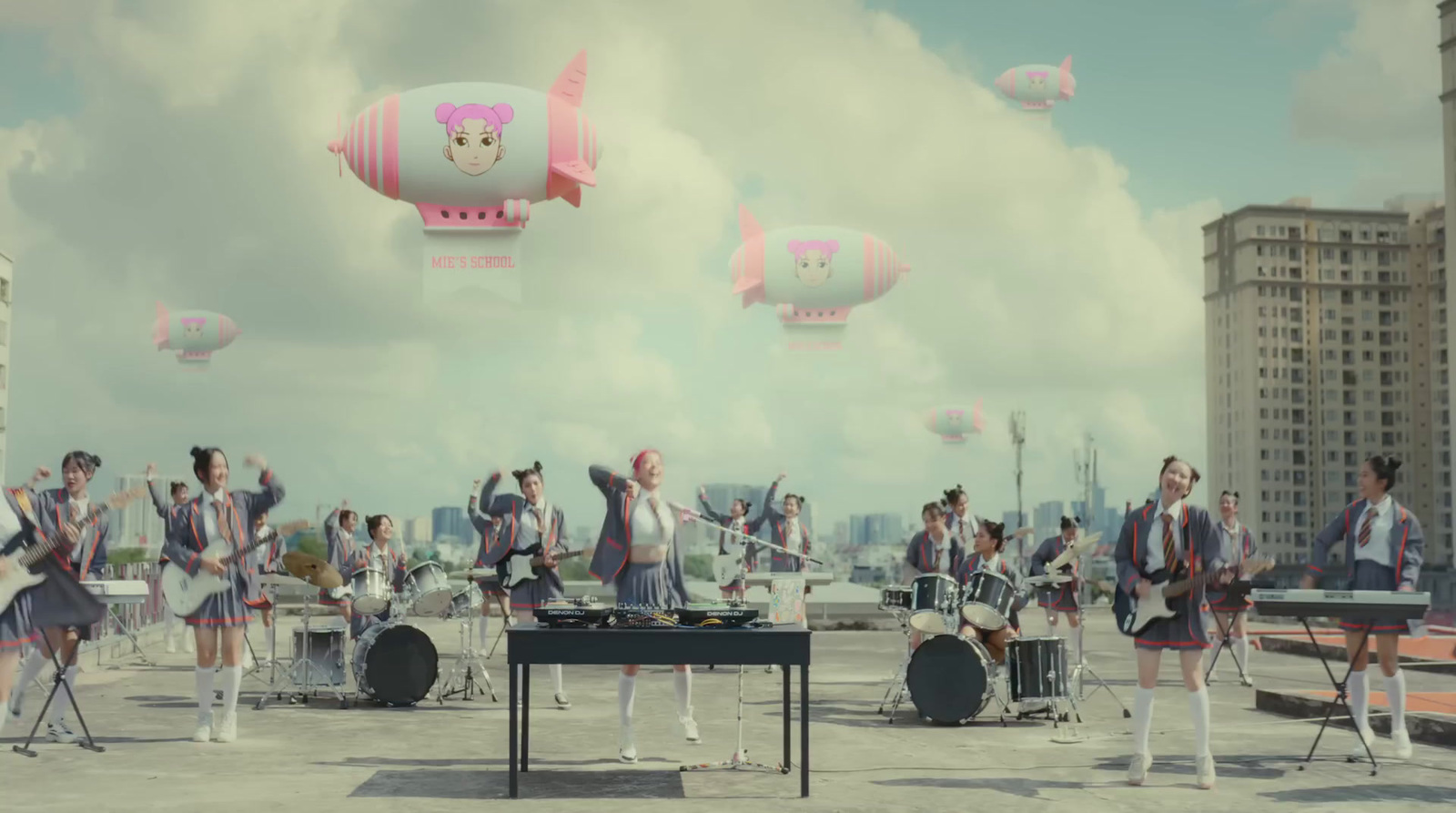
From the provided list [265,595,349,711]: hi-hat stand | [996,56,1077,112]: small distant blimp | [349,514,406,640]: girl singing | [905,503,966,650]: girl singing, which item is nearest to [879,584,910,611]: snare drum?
[905,503,966,650]: girl singing

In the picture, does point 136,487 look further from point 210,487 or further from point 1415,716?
point 1415,716

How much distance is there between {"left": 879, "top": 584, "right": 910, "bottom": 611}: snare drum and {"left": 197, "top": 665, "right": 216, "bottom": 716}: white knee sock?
478 cm

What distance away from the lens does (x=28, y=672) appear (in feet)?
31.8

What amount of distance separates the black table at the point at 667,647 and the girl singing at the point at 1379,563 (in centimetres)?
358

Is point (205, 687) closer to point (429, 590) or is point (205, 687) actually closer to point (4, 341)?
point (429, 590)

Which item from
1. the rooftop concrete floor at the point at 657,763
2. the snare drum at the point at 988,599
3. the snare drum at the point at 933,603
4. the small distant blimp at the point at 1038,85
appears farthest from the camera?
the small distant blimp at the point at 1038,85

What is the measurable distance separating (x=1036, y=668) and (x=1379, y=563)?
253 cm

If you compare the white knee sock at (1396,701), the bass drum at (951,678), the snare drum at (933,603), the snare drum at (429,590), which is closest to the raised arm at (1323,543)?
the white knee sock at (1396,701)

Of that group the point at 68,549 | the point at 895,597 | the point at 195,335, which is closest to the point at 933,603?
the point at 895,597

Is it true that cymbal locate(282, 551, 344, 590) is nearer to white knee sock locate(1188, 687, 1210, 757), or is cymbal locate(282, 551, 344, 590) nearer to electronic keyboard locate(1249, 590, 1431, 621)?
white knee sock locate(1188, 687, 1210, 757)

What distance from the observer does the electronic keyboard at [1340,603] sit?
762 cm

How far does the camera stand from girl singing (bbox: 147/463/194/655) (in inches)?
361

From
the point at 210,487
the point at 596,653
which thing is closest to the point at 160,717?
the point at 210,487

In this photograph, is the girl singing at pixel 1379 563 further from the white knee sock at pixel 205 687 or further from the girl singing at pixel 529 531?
the white knee sock at pixel 205 687
